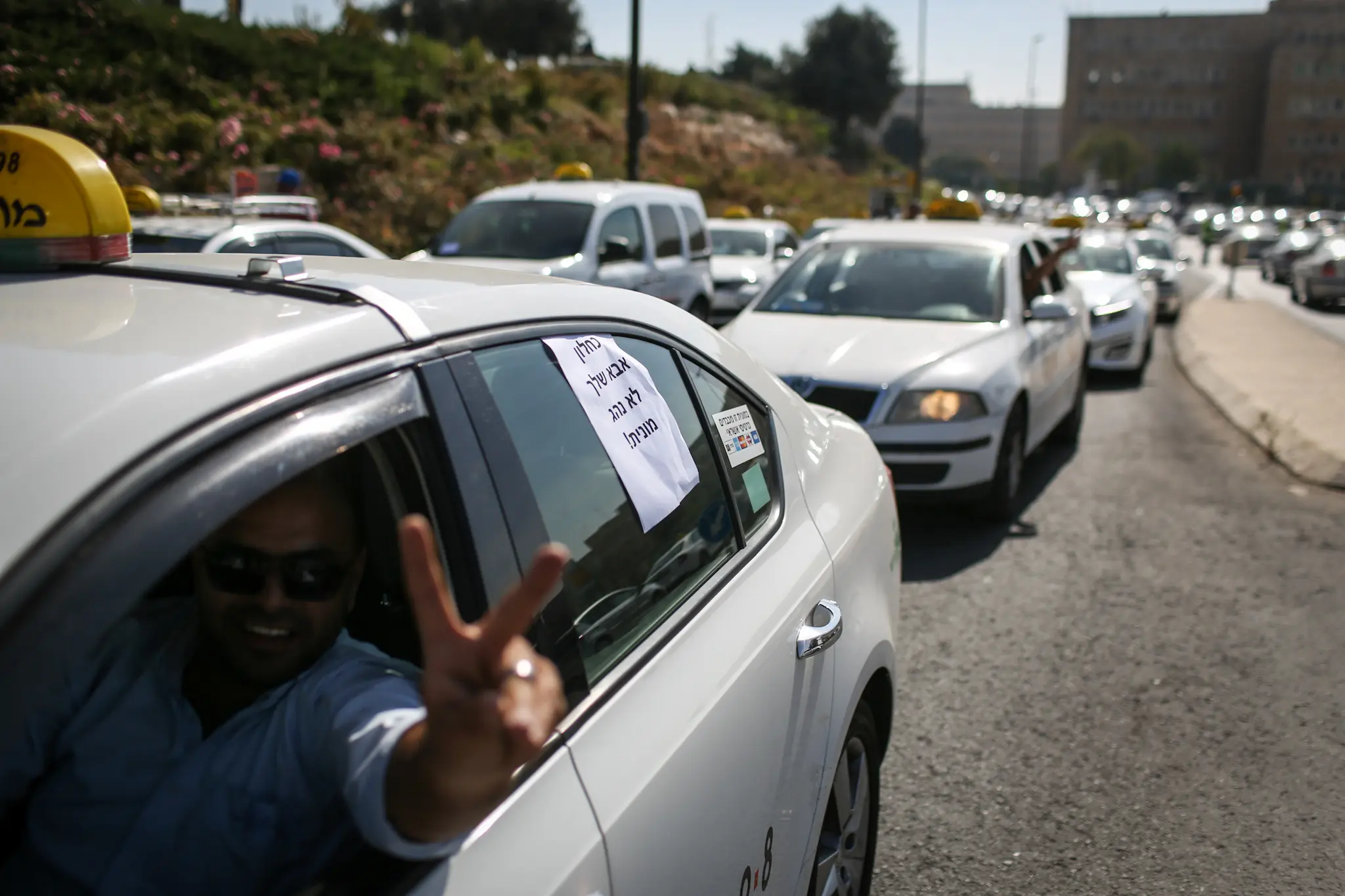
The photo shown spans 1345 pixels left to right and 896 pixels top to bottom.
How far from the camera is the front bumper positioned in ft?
20.3

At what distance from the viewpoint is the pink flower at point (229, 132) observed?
17500mm

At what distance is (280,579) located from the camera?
160cm

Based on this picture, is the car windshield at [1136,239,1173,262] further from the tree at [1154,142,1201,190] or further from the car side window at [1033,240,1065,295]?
the tree at [1154,142,1201,190]

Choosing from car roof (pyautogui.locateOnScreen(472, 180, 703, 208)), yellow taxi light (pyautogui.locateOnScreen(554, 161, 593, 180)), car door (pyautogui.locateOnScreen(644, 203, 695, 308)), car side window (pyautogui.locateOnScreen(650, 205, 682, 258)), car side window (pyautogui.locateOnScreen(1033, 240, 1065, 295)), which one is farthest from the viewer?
yellow taxi light (pyautogui.locateOnScreen(554, 161, 593, 180))

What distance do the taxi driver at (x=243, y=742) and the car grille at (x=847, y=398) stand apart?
470 cm

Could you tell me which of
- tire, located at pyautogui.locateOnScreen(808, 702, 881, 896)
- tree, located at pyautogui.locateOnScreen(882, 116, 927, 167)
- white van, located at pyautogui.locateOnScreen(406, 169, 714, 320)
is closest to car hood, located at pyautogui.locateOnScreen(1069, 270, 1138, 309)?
white van, located at pyautogui.locateOnScreen(406, 169, 714, 320)

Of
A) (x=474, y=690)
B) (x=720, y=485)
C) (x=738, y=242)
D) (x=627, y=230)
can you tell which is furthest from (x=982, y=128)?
(x=474, y=690)

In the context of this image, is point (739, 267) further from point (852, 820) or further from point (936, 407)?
point (852, 820)

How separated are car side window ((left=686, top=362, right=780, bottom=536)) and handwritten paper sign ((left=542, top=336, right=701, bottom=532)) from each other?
0.19 m

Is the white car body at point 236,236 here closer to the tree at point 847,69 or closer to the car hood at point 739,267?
the car hood at point 739,267

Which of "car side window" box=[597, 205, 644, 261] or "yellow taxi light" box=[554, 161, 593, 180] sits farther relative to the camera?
"yellow taxi light" box=[554, 161, 593, 180]

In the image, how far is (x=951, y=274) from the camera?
7625 millimetres

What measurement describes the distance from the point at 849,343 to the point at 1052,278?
2.94 meters

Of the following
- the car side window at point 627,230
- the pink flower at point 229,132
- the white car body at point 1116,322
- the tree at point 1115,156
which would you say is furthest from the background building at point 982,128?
the car side window at point 627,230
